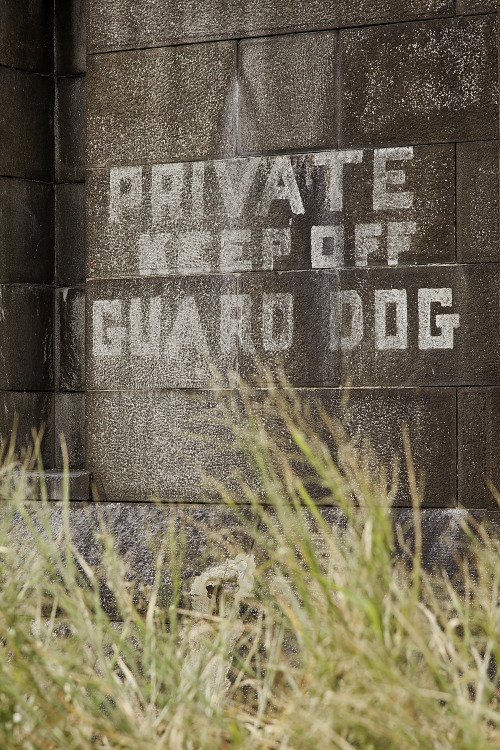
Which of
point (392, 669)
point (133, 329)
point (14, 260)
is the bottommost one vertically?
point (392, 669)

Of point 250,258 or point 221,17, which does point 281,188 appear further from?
point 221,17

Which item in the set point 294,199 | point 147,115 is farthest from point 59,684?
point 147,115

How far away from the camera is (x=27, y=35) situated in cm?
600

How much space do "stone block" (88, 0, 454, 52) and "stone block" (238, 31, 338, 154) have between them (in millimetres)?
77

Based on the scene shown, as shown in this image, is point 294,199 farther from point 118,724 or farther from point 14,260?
point 118,724

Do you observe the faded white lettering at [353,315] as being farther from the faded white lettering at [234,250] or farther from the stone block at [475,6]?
the stone block at [475,6]

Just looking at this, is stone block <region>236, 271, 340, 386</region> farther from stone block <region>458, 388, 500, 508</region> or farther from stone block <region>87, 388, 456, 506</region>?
stone block <region>458, 388, 500, 508</region>

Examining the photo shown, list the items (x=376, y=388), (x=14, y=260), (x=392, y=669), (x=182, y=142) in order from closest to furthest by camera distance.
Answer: (x=392, y=669), (x=376, y=388), (x=182, y=142), (x=14, y=260)

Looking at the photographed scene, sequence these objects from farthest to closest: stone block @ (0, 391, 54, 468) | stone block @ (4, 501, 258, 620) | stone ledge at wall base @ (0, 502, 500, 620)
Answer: stone block @ (0, 391, 54, 468) < stone block @ (4, 501, 258, 620) < stone ledge at wall base @ (0, 502, 500, 620)

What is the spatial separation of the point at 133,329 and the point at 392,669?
12.1ft

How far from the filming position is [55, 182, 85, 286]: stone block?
6.16 m

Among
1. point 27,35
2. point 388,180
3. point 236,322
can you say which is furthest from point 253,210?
point 27,35

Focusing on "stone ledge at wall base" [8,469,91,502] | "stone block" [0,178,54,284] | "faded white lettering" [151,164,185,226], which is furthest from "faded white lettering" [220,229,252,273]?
"stone block" [0,178,54,284]

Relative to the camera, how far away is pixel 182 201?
5.27 metres
